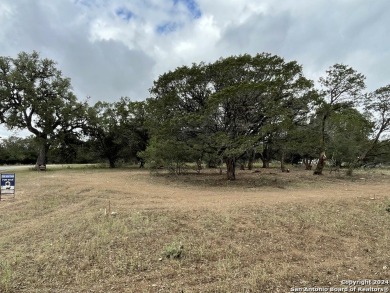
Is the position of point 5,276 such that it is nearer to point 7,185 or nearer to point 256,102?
point 7,185

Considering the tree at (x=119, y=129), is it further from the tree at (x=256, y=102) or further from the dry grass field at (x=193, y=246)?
the dry grass field at (x=193, y=246)

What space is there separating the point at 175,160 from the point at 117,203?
35.7 feet

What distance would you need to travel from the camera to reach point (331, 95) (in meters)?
19.8

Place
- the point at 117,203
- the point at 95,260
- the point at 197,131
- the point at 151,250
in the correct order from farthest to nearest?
1. the point at 197,131
2. the point at 117,203
3. the point at 151,250
4. the point at 95,260

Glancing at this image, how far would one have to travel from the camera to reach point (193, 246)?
5.21 m

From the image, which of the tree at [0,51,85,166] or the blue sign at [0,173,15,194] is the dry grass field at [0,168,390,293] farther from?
the tree at [0,51,85,166]

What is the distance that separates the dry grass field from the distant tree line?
19.7 ft

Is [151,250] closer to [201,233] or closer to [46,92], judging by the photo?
[201,233]

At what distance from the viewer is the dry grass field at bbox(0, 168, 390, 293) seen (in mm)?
4129

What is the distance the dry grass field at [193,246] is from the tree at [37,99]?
788 inches

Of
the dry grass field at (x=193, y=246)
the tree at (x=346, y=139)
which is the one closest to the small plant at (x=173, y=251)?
the dry grass field at (x=193, y=246)

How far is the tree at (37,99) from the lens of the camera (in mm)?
24891

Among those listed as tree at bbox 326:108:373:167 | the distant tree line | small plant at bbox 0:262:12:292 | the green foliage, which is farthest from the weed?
the green foliage

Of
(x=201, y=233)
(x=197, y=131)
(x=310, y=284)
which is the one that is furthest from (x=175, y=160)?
(x=310, y=284)
